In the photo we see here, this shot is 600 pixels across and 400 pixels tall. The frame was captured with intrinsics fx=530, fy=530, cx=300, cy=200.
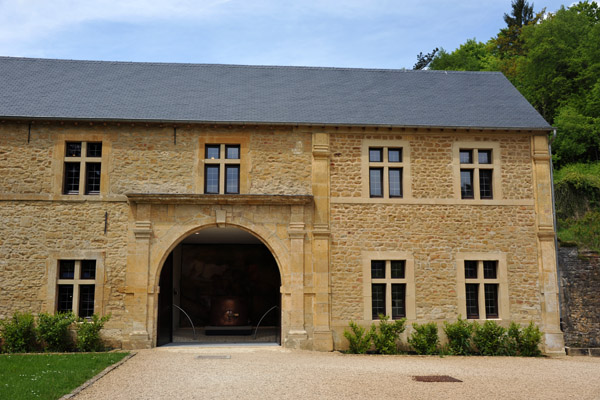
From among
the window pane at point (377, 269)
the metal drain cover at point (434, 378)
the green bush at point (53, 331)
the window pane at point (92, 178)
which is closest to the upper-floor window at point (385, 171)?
the window pane at point (377, 269)

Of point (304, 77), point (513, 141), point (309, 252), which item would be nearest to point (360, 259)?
point (309, 252)

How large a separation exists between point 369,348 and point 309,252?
2701 millimetres

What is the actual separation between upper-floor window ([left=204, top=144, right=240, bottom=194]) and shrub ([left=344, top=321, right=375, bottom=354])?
14.5 feet

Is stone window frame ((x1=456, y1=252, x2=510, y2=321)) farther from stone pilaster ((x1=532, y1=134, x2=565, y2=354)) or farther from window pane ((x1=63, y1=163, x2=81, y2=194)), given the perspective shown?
window pane ((x1=63, y1=163, x2=81, y2=194))

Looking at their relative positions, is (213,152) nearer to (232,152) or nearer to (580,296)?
(232,152)

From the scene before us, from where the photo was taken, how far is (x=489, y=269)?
44.6ft

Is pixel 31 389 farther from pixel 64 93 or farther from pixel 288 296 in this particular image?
pixel 64 93

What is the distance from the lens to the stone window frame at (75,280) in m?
12.6

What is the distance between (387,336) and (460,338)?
179 centimetres

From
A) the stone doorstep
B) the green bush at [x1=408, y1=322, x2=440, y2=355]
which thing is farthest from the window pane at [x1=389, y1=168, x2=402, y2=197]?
the stone doorstep

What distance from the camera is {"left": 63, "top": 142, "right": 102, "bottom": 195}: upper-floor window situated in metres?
13.2

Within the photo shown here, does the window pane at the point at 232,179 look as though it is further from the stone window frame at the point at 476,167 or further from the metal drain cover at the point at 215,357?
the stone window frame at the point at 476,167

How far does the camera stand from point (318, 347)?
1260 cm

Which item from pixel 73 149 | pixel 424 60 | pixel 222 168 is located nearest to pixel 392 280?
pixel 222 168
